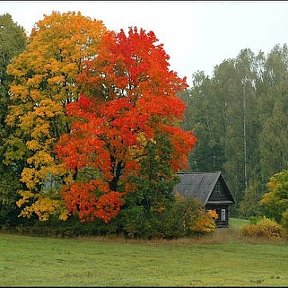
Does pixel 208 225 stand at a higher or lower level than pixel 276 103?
lower

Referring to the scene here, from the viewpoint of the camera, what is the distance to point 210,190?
54.5m

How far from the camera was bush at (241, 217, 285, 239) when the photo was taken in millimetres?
42312

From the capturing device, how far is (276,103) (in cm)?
6675

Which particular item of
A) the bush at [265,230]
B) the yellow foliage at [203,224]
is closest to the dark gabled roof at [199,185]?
the bush at [265,230]

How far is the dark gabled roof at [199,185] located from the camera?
54.7 meters

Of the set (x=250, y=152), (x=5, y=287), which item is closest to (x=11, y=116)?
(x=5, y=287)

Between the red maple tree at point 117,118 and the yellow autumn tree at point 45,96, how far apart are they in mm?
1632

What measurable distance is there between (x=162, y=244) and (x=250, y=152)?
126 feet

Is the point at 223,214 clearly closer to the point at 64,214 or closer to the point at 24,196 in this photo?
the point at 64,214

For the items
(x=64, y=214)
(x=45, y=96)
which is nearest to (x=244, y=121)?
(x=45, y=96)

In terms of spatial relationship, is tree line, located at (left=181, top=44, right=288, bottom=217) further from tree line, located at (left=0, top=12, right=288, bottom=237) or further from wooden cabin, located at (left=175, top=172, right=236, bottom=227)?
tree line, located at (left=0, top=12, right=288, bottom=237)

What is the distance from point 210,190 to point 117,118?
1930 cm

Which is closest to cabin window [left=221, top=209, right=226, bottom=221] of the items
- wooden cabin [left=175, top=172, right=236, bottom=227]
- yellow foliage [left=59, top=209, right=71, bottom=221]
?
wooden cabin [left=175, top=172, right=236, bottom=227]

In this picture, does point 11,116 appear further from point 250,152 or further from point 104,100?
point 250,152
